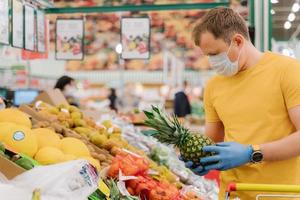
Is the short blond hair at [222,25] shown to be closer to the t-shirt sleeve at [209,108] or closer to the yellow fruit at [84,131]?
the t-shirt sleeve at [209,108]

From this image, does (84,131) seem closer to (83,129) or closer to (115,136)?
(83,129)

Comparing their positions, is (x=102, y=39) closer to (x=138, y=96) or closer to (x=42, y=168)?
(x=138, y=96)

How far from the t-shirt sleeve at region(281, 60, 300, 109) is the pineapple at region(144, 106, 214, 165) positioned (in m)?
0.44

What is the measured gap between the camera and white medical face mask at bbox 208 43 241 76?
261 centimetres

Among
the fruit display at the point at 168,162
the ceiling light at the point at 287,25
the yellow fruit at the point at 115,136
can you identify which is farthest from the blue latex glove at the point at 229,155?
the ceiling light at the point at 287,25

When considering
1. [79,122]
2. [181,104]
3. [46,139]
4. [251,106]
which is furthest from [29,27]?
[181,104]

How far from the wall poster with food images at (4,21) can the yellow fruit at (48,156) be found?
1.80 meters

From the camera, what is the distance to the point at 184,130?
105 inches

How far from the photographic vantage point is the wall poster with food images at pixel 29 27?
5020mm

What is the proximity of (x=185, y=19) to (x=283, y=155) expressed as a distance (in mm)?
9523

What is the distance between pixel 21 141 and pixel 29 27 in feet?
8.53

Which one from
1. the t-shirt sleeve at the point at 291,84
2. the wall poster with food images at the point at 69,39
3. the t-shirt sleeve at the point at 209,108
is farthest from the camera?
the wall poster with food images at the point at 69,39

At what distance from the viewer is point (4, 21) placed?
4.31 metres

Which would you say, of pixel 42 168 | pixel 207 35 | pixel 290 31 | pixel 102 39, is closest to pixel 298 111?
pixel 207 35
